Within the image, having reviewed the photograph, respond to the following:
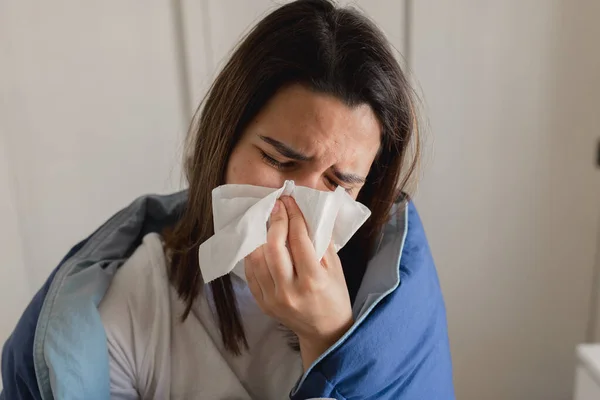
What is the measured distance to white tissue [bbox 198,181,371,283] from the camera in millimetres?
671

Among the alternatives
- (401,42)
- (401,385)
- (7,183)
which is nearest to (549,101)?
(401,42)

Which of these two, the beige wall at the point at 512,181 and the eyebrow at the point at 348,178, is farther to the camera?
the beige wall at the point at 512,181

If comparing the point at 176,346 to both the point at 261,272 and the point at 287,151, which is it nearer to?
the point at 261,272

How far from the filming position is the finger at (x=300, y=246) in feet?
2.28

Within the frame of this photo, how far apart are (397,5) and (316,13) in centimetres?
45

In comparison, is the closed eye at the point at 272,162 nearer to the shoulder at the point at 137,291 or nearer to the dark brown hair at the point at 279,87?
the dark brown hair at the point at 279,87

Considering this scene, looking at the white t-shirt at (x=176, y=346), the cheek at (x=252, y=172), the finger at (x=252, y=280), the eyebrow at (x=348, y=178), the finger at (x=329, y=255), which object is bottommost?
the white t-shirt at (x=176, y=346)

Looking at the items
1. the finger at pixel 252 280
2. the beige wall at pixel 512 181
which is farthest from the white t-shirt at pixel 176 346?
the beige wall at pixel 512 181

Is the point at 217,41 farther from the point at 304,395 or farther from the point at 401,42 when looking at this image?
the point at 304,395

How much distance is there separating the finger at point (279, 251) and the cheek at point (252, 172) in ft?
0.17

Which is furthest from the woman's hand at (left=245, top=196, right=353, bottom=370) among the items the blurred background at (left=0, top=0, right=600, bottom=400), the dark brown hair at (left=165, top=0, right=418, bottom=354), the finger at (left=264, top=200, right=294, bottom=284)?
the blurred background at (left=0, top=0, right=600, bottom=400)

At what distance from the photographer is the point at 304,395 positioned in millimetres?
730

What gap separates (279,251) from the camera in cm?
69

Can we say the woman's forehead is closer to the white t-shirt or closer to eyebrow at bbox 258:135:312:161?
eyebrow at bbox 258:135:312:161
